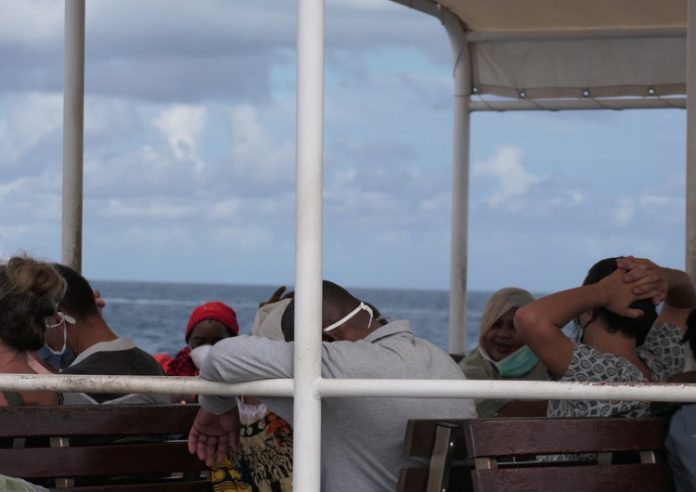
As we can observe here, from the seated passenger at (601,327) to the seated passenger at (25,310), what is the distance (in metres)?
1.30

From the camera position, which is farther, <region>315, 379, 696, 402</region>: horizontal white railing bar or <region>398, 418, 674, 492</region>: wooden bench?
<region>398, 418, 674, 492</region>: wooden bench

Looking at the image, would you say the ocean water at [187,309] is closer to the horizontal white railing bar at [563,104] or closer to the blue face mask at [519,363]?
the horizontal white railing bar at [563,104]

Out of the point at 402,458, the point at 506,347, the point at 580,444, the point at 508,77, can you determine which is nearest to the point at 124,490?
the point at 402,458

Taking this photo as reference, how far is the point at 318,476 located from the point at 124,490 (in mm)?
780

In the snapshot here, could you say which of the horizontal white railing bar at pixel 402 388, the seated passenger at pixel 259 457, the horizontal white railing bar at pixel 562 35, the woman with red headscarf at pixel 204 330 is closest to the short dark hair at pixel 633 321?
the horizontal white railing bar at pixel 402 388

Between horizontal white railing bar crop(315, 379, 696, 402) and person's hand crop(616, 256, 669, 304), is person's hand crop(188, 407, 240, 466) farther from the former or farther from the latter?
person's hand crop(616, 256, 669, 304)

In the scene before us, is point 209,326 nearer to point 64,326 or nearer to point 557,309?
point 64,326

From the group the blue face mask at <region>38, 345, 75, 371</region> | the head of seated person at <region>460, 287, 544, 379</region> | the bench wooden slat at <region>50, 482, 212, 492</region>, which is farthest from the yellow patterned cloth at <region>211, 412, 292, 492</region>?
the head of seated person at <region>460, 287, 544, 379</region>

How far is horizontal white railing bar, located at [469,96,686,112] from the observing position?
7.95 m

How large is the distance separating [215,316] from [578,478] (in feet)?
10.8

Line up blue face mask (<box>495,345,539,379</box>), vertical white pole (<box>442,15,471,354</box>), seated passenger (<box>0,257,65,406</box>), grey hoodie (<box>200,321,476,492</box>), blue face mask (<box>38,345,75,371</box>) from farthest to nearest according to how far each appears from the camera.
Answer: vertical white pole (<box>442,15,471,354</box>) → blue face mask (<box>495,345,539,379</box>) → blue face mask (<box>38,345,75,371</box>) → seated passenger (<box>0,257,65,406</box>) → grey hoodie (<box>200,321,476,492</box>)

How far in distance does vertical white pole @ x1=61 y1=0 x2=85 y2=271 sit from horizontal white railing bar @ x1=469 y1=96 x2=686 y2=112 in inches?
119

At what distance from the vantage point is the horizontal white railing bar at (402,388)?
267 centimetres

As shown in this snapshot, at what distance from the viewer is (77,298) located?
452 centimetres
